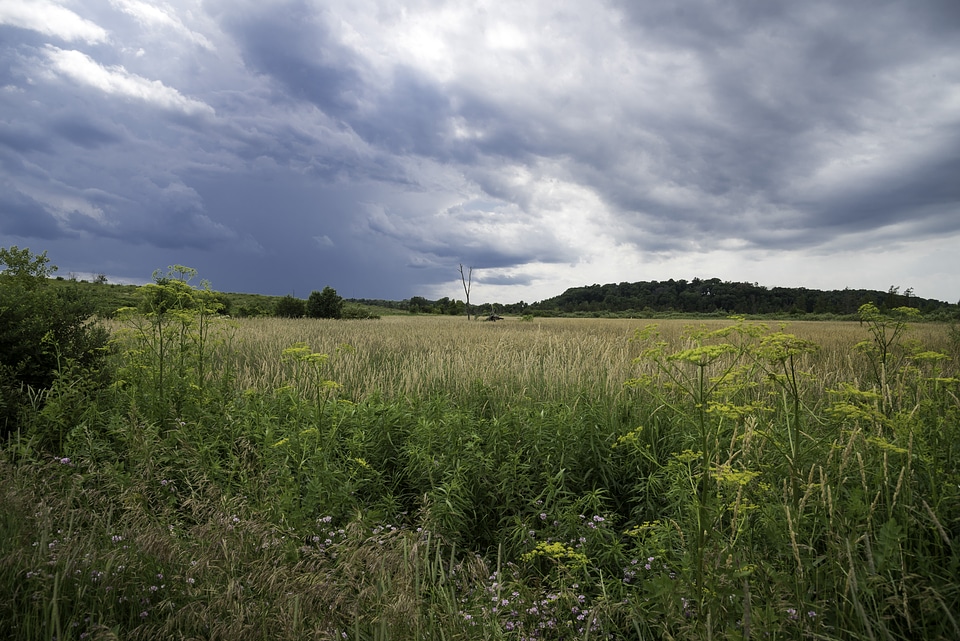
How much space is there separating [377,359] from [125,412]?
656 cm

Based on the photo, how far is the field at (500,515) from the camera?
7.93ft

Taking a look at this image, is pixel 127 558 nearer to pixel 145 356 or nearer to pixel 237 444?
pixel 237 444

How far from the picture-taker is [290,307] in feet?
155

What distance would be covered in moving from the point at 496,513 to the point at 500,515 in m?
0.12

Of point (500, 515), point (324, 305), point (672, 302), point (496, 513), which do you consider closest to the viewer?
point (500, 515)

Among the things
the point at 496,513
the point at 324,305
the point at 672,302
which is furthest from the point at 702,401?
the point at 672,302

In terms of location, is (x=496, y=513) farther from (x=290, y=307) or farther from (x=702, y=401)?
(x=290, y=307)

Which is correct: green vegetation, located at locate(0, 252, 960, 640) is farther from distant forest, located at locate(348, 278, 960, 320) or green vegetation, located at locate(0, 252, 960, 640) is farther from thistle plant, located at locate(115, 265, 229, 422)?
distant forest, located at locate(348, 278, 960, 320)

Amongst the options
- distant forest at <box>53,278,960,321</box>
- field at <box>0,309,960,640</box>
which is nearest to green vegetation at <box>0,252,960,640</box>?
field at <box>0,309,960,640</box>

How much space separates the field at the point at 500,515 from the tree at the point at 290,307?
140 ft

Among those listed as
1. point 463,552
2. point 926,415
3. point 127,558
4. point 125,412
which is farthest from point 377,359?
point 926,415

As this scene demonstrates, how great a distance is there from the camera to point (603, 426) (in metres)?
5.27

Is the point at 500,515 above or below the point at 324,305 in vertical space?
below

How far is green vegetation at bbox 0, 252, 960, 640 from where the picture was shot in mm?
2420
